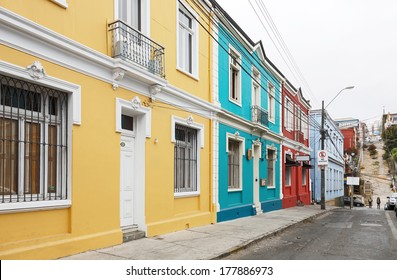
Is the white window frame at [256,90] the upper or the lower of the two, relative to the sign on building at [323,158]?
upper

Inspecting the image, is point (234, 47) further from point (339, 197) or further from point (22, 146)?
point (339, 197)

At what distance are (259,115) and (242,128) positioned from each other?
6.53 ft

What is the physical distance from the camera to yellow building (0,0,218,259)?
6422 mm

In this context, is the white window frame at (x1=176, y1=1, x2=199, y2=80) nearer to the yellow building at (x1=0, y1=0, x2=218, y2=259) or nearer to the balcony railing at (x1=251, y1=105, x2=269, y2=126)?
the yellow building at (x1=0, y1=0, x2=218, y2=259)

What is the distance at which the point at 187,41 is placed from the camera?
12.2 m

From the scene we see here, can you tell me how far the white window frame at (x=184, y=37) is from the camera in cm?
1147

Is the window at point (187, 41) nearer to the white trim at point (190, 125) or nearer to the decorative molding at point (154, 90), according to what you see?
the white trim at point (190, 125)

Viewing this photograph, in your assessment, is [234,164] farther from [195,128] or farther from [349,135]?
[349,135]

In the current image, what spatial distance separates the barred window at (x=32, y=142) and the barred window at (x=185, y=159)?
14.6ft

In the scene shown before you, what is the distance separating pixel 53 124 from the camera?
7.25m

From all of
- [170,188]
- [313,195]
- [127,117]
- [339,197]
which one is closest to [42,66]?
[127,117]

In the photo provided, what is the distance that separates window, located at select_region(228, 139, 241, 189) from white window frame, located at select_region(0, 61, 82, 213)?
8.46m

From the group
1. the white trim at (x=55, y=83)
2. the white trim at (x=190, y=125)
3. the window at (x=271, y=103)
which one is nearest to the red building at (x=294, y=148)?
the window at (x=271, y=103)

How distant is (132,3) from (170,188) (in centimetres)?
485
